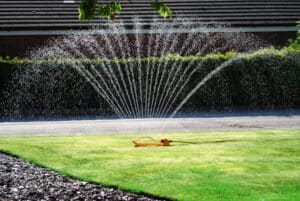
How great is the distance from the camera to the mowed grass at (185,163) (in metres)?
8.01

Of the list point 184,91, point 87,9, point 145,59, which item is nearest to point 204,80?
point 184,91

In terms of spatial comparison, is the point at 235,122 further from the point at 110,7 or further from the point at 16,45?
the point at 16,45

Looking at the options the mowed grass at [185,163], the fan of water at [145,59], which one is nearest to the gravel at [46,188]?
the mowed grass at [185,163]

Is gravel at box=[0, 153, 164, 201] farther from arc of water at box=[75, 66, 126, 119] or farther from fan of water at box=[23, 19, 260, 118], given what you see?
arc of water at box=[75, 66, 126, 119]

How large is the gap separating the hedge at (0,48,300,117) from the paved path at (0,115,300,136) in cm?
315

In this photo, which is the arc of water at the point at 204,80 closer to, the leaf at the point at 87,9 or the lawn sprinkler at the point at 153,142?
the lawn sprinkler at the point at 153,142

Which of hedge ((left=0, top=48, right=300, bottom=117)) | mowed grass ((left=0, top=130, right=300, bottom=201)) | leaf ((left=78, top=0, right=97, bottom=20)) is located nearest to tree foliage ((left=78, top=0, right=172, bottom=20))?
leaf ((left=78, top=0, right=97, bottom=20))

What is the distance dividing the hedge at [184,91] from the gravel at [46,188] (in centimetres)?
1152

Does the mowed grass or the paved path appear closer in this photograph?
the mowed grass

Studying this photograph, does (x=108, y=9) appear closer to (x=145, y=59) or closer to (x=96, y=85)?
(x=96, y=85)

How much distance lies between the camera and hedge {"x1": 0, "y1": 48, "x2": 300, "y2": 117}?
69.4ft

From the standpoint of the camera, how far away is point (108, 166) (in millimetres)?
9609

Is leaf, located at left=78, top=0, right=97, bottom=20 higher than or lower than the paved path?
higher

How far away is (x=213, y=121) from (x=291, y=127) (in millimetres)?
2628
